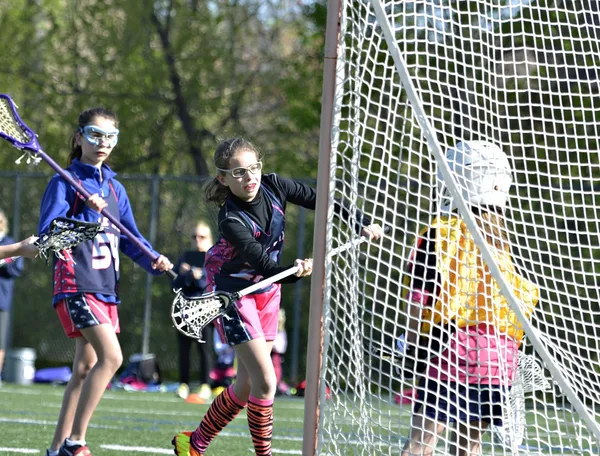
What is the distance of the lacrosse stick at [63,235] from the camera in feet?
14.9

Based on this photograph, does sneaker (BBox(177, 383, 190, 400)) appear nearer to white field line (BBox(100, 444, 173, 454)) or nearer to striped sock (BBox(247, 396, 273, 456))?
white field line (BBox(100, 444, 173, 454))

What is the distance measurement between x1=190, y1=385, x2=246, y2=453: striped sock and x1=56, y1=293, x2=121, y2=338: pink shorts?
0.64 m

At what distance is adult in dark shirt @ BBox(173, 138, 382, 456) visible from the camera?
4.43 meters

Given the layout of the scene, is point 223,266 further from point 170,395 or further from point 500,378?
point 170,395

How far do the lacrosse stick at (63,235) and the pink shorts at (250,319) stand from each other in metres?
0.71

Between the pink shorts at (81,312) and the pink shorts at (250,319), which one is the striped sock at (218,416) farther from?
the pink shorts at (81,312)

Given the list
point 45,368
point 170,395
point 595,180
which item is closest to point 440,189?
point 595,180

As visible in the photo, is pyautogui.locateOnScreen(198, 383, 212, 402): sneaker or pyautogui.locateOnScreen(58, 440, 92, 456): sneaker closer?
pyautogui.locateOnScreen(58, 440, 92, 456): sneaker

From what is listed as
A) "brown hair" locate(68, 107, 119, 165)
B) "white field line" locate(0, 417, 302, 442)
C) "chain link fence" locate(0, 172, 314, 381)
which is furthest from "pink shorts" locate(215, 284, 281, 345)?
"chain link fence" locate(0, 172, 314, 381)

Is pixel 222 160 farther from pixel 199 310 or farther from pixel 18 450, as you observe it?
pixel 18 450

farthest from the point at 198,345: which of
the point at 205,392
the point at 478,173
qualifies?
the point at 478,173

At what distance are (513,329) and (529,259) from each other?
0.51 m

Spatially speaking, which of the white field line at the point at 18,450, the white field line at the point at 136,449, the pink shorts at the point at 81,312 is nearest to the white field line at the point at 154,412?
the white field line at the point at 136,449

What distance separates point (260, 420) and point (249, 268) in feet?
2.14
